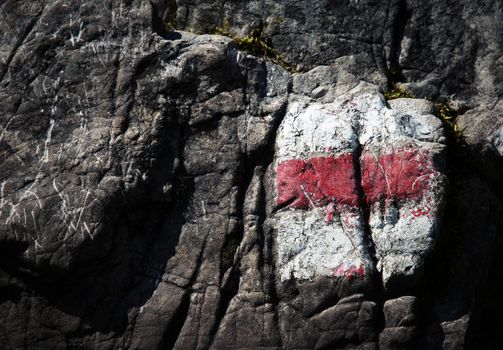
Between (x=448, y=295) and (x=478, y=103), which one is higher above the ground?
(x=478, y=103)

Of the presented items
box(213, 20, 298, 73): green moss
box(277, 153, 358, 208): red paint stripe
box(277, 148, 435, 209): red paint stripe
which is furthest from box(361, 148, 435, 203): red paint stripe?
box(213, 20, 298, 73): green moss

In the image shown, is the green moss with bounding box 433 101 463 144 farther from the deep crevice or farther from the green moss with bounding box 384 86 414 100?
the deep crevice

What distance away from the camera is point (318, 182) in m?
5.29

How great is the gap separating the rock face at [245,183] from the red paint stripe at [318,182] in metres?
0.01

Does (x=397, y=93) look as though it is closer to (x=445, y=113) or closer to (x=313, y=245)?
(x=445, y=113)

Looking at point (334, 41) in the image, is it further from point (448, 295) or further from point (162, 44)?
point (448, 295)

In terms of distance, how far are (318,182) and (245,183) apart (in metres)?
0.57

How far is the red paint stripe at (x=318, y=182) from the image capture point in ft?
17.2

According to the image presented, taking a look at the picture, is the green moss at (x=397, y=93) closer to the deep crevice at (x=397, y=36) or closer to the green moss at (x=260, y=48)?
the deep crevice at (x=397, y=36)

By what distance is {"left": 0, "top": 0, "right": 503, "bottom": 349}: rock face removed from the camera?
508 centimetres

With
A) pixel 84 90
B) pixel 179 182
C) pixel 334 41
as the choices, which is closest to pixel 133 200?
pixel 179 182

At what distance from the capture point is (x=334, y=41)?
5.97 meters

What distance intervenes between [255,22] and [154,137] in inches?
56.8

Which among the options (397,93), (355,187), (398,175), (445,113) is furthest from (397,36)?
(355,187)
